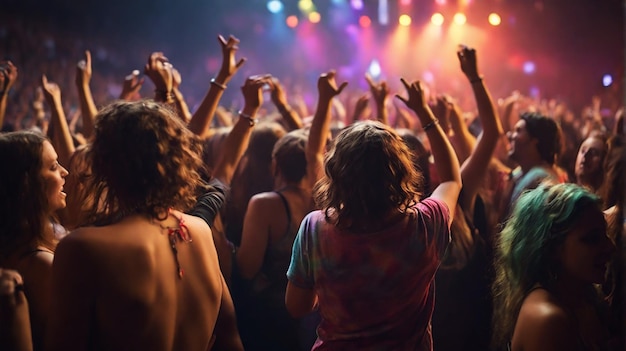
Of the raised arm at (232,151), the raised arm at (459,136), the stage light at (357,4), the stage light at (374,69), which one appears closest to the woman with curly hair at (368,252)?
the raised arm at (232,151)

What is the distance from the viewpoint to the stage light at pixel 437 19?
12.5m

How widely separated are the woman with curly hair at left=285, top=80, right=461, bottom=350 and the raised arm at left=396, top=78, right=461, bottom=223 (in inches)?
9.4

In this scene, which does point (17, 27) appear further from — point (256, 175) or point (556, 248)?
point (556, 248)

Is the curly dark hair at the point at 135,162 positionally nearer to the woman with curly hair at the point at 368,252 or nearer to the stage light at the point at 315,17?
the woman with curly hair at the point at 368,252

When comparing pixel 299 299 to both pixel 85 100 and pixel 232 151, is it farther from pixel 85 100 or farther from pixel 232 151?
pixel 85 100

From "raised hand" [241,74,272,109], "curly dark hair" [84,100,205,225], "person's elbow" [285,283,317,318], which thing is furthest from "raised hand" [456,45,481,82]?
"curly dark hair" [84,100,205,225]

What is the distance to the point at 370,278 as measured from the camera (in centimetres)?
162

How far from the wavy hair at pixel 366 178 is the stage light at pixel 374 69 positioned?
11699mm

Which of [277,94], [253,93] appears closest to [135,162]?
[253,93]

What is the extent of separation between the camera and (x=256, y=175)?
3008 millimetres

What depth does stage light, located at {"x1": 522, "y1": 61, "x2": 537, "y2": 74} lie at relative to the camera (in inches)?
503

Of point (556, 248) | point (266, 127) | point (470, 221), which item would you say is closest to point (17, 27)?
point (266, 127)

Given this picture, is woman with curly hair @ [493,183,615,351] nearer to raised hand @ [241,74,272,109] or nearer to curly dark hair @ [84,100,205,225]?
curly dark hair @ [84,100,205,225]

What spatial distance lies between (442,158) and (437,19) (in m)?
11.2
